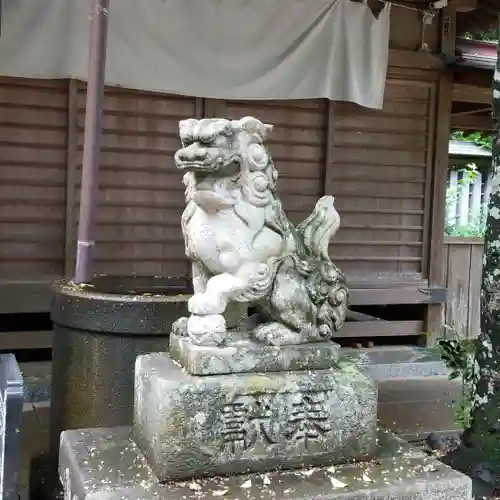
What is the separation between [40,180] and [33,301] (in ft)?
3.27

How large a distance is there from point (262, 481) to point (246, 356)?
44 cm

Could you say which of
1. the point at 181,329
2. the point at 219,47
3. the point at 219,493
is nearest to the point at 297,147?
the point at 219,47

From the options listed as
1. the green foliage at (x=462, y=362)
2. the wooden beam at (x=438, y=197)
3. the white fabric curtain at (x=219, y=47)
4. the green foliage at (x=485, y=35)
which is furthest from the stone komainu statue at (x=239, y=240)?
the green foliage at (x=485, y=35)

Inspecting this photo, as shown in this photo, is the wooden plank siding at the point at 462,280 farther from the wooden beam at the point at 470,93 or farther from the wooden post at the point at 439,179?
the wooden beam at the point at 470,93

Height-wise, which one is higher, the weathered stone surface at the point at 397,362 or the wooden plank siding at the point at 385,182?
the wooden plank siding at the point at 385,182

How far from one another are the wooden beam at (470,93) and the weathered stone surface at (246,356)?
527 centimetres

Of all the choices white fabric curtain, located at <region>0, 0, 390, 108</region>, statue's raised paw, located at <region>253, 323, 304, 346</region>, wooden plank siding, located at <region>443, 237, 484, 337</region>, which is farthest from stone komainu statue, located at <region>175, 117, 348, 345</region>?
wooden plank siding, located at <region>443, 237, 484, 337</region>

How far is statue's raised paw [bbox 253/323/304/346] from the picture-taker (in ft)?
8.22

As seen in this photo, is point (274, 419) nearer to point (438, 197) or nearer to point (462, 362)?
point (462, 362)

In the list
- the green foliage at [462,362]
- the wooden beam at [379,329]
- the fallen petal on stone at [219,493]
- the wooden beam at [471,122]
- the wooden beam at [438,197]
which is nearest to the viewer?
the fallen petal on stone at [219,493]

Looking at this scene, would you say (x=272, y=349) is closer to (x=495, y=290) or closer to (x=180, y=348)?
(x=180, y=348)

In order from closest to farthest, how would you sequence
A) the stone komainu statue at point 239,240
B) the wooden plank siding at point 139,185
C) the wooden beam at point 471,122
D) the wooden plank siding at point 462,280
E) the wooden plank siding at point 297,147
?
the stone komainu statue at point 239,240 < the wooden plank siding at point 139,185 < the wooden plank siding at point 297,147 < the wooden plank siding at point 462,280 < the wooden beam at point 471,122

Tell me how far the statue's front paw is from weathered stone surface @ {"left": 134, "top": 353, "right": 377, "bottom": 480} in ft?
0.76

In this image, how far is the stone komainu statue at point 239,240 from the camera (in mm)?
2361
